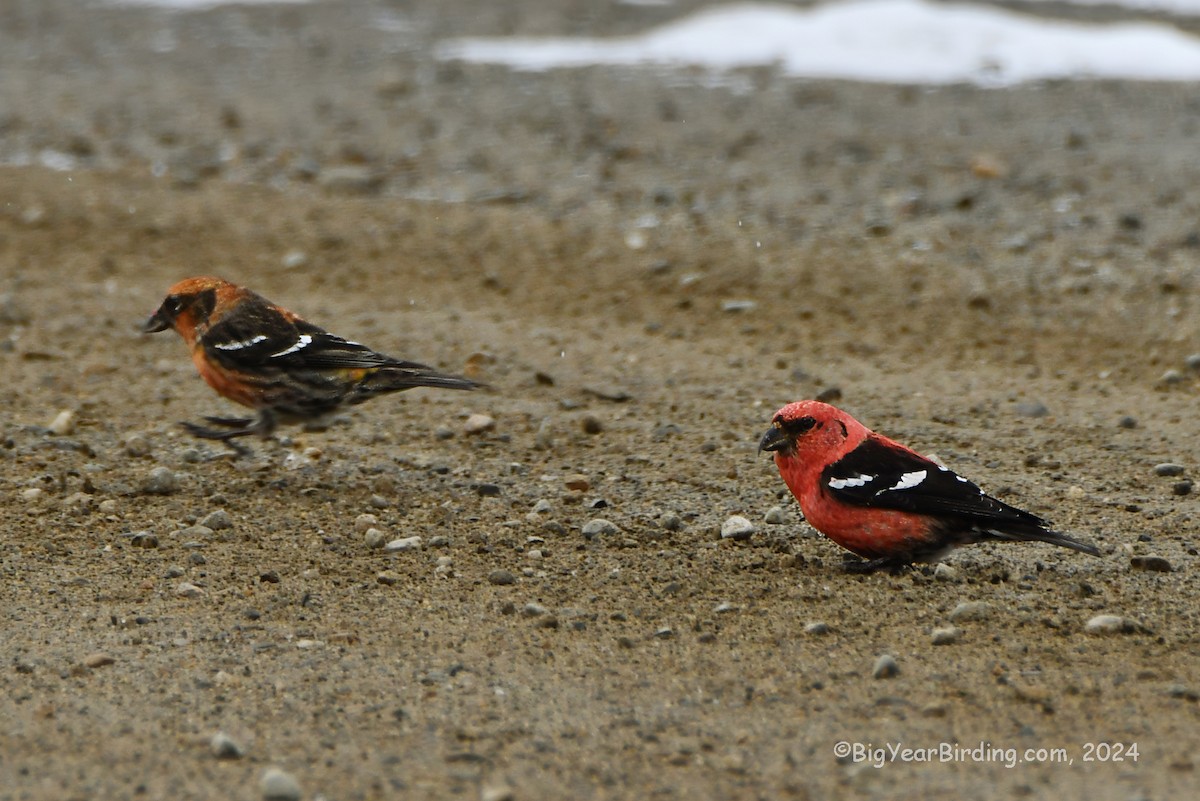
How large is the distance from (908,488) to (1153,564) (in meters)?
0.94

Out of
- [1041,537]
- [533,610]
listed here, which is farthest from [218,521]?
[1041,537]

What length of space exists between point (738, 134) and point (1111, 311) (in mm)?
4956

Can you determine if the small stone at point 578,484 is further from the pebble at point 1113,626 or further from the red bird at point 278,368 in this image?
the pebble at point 1113,626

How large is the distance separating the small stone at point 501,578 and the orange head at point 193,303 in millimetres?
2268

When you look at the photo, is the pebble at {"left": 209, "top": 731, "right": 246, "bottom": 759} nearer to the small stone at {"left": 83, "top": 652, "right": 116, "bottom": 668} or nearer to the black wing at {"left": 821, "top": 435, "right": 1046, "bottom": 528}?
the small stone at {"left": 83, "top": 652, "right": 116, "bottom": 668}

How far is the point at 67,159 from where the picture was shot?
13.1 meters

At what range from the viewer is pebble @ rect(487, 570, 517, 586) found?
18.4 ft

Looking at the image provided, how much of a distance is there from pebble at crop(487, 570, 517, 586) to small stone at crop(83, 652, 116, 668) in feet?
4.50

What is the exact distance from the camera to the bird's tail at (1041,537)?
520 centimetres

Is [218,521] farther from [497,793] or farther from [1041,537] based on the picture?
[1041,537]

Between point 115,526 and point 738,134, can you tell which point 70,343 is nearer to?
point 115,526

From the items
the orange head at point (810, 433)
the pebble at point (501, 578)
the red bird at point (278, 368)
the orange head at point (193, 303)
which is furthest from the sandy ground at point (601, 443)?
the orange head at point (193, 303)

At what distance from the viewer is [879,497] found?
5465 mm

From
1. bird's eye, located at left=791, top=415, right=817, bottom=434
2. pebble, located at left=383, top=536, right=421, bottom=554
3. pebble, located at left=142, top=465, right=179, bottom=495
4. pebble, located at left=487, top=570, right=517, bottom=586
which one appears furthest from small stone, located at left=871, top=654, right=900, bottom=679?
pebble, located at left=142, top=465, right=179, bottom=495
